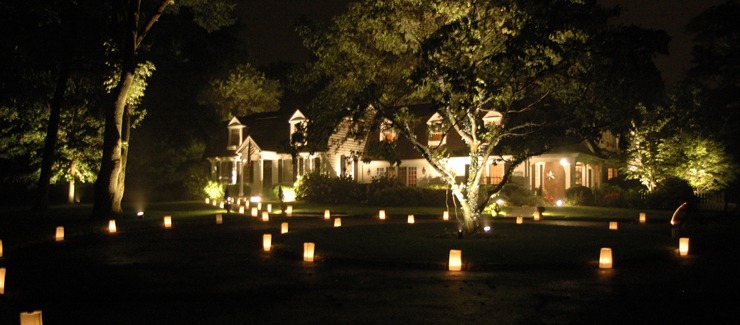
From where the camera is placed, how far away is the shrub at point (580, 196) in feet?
122

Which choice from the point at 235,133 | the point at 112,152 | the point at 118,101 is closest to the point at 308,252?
the point at 112,152

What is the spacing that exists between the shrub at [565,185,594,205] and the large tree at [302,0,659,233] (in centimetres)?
1758

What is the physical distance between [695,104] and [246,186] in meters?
32.5

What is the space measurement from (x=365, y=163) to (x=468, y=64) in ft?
74.1

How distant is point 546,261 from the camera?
13.7 m

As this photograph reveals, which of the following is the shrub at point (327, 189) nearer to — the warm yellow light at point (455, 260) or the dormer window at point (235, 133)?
the dormer window at point (235, 133)

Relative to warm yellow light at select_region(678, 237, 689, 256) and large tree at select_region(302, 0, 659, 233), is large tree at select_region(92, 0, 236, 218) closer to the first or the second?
large tree at select_region(302, 0, 659, 233)

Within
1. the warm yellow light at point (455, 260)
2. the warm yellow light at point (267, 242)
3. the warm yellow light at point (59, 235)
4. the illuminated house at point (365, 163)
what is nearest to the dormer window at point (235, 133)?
the illuminated house at point (365, 163)

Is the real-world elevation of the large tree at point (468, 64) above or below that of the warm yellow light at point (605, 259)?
above

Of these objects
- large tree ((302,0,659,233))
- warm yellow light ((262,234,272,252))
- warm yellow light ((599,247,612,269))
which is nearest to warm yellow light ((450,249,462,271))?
warm yellow light ((599,247,612,269))

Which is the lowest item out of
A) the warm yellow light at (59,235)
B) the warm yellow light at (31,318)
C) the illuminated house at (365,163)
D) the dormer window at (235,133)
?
the warm yellow light at (59,235)

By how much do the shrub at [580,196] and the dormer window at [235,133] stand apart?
27.0 meters

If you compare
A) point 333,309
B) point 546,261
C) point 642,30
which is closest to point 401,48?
point 642,30

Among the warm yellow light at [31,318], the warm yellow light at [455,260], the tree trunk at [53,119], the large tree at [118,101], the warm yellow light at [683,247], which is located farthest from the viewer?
the tree trunk at [53,119]
